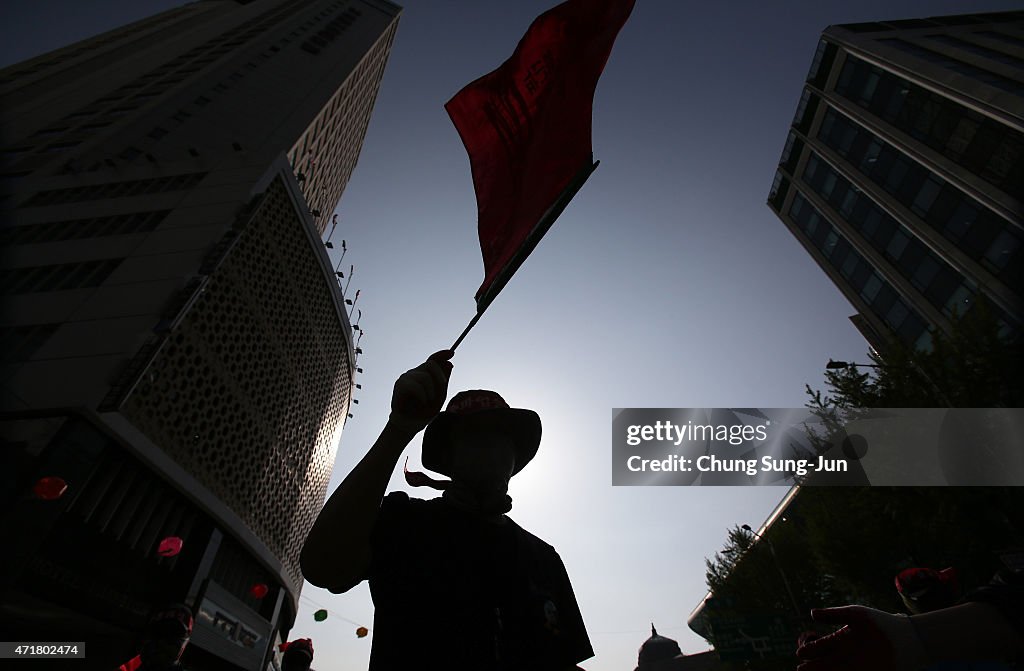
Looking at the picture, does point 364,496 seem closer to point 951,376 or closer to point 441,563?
point 441,563

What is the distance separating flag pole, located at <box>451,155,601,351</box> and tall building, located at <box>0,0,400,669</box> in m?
16.7

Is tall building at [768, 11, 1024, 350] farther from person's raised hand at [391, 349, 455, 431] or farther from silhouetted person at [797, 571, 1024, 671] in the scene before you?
person's raised hand at [391, 349, 455, 431]

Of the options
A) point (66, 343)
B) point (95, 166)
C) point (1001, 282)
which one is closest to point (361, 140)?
point (95, 166)

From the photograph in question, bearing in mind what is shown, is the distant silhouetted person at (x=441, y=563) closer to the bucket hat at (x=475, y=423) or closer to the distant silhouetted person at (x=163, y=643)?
the bucket hat at (x=475, y=423)

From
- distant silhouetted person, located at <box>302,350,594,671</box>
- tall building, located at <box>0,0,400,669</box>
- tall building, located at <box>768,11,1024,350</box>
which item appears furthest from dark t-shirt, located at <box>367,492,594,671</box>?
tall building, located at <box>768,11,1024,350</box>

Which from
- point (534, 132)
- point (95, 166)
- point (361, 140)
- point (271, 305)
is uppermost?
point (361, 140)

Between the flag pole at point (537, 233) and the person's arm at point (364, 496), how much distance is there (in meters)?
0.83

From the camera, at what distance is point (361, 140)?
54.7 m

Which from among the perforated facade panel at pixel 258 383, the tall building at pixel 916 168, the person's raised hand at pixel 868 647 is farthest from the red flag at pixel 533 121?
the tall building at pixel 916 168

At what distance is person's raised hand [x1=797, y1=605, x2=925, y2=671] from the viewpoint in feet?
3.69

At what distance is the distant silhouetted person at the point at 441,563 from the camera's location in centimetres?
144

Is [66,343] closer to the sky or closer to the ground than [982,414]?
closer to the sky

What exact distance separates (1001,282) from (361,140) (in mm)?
55155

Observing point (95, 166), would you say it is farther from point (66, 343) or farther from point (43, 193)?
point (66, 343)
